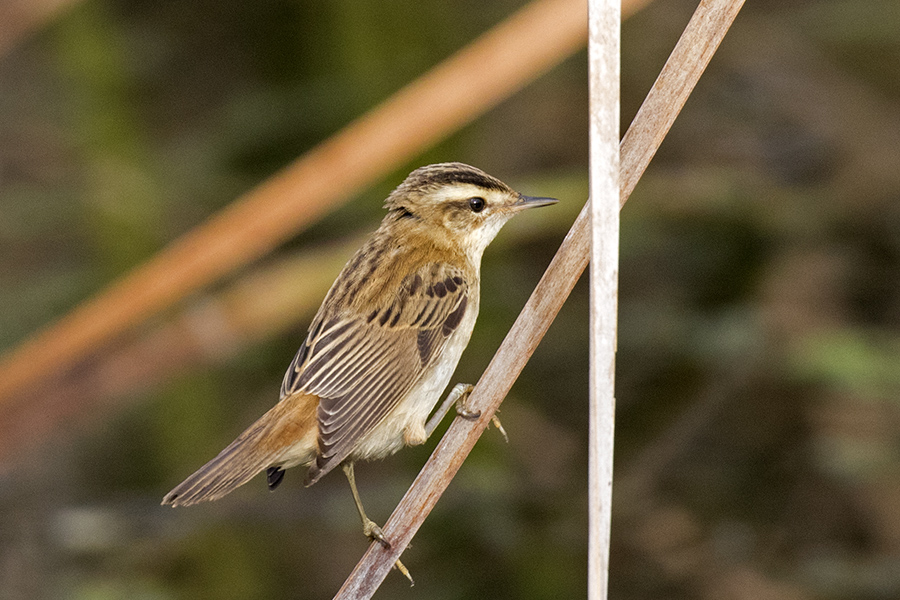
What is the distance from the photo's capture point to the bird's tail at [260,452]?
A: 7.82ft

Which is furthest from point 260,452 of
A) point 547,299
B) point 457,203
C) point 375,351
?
point 457,203

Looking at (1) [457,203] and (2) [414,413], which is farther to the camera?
(1) [457,203]

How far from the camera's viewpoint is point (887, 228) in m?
5.31

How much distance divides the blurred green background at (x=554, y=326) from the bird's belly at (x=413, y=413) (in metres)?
1.05

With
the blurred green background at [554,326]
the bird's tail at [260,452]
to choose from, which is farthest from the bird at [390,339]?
the blurred green background at [554,326]

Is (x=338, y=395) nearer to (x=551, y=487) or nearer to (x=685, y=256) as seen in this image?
(x=551, y=487)

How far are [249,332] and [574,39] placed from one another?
168cm

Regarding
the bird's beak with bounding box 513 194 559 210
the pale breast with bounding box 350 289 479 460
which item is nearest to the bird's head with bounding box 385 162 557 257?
the bird's beak with bounding box 513 194 559 210

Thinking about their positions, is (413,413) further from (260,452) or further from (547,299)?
(547,299)

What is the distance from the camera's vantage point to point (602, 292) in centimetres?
208

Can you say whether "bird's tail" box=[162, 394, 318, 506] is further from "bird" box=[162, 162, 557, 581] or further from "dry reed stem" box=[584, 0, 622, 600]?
"dry reed stem" box=[584, 0, 622, 600]

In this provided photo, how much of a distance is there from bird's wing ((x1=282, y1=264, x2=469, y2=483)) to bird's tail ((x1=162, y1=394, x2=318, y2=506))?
6cm

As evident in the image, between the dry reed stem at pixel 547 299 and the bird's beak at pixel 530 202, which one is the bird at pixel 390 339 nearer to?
the bird's beak at pixel 530 202

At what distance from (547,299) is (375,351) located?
0.82 meters
